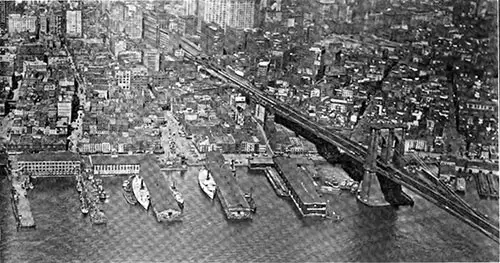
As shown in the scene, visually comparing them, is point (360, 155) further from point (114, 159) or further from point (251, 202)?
point (114, 159)

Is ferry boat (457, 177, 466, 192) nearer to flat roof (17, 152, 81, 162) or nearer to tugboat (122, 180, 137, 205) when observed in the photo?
tugboat (122, 180, 137, 205)

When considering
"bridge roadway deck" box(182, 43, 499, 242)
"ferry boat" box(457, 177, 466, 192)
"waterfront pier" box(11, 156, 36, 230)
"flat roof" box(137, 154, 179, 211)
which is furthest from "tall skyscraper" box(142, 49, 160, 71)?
"ferry boat" box(457, 177, 466, 192)

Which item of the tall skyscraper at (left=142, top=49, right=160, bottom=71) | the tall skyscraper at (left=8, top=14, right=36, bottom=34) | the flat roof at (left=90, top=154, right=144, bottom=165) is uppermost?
the tall skyscraper at (left=8, top=14, right=36, bottom=34)

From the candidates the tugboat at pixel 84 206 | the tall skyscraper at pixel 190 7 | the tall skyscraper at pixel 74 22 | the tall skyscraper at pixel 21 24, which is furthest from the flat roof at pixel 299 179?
the tall skyscraper at pixel 21 24

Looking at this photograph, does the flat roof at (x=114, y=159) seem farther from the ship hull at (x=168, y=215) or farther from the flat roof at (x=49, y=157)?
the ship hull at (x=168, y=215)

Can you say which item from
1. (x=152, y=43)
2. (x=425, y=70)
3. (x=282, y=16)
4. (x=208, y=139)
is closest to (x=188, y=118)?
(x=208, y=139)

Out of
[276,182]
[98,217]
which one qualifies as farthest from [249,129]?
[98,217]

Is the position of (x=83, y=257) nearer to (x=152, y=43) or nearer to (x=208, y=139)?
(x=208, y=139)
